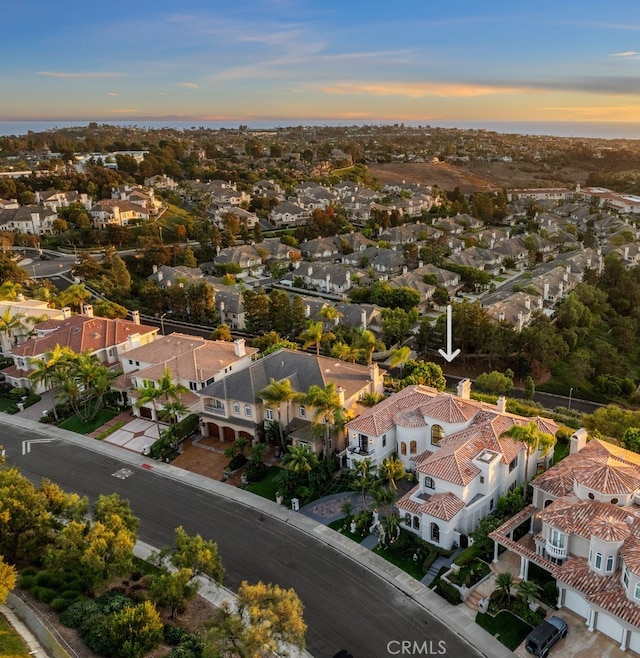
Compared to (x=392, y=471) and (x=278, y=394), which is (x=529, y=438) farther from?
(x=278, y=394)

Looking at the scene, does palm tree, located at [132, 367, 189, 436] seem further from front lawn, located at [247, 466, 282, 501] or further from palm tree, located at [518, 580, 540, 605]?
palm tree, located at [518, 580, 540, 605]

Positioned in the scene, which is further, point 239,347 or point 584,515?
point 239,347

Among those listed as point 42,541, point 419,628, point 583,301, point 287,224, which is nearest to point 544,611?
point 419,628

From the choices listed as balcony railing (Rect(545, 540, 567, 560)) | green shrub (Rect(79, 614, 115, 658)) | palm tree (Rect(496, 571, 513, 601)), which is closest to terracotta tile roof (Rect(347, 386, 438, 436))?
palm tree (Rect(496, 571, 513, 601))

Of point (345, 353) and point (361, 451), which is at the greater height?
point (345, 353)

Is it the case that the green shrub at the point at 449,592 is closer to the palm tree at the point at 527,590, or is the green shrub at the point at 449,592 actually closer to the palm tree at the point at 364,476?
the palm tree at the point at 527,590

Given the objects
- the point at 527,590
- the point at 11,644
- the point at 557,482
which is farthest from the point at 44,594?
the point at 557,482
